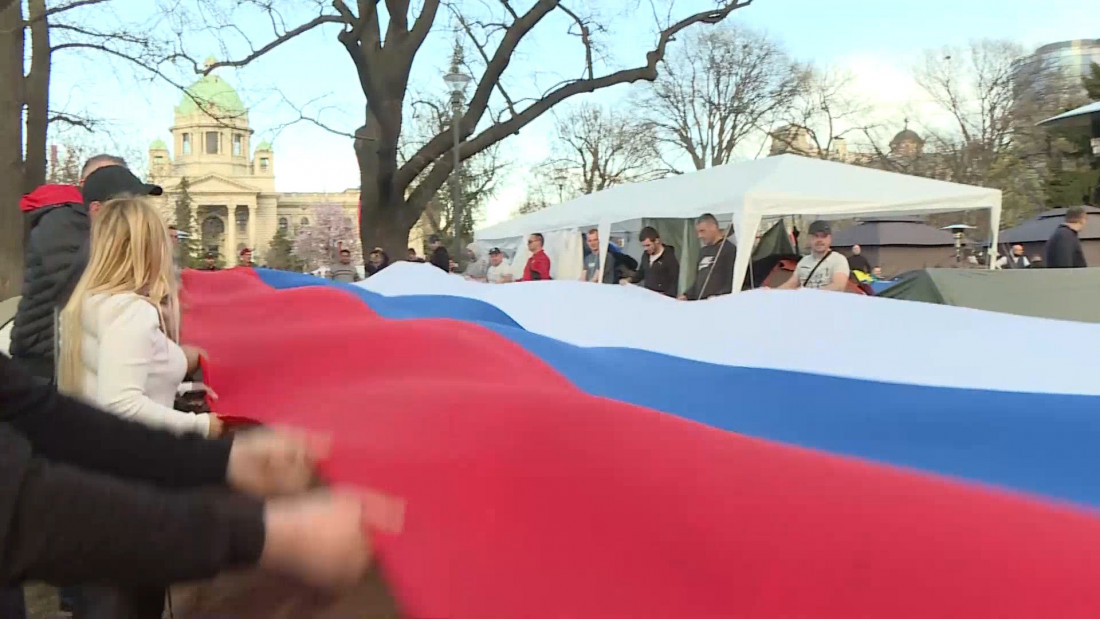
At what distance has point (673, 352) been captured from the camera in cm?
369

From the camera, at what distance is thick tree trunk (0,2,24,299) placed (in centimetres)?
842

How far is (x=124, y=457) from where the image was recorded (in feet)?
4.49

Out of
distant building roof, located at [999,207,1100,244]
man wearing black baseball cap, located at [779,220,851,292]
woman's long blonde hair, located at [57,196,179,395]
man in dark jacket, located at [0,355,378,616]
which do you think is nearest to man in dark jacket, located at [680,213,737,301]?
man wearing black baseball cap, located at [779,220,851,292]

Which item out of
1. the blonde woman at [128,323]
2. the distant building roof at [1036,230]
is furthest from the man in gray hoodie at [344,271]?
the distant building roof at [1036,230]

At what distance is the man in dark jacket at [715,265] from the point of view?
26.5ft

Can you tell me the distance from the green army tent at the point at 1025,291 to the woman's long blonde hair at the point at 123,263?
4.92 m

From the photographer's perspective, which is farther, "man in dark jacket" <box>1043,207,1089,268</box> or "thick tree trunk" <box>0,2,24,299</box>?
"thick tree trunk" <box>0,2,24,299</box>

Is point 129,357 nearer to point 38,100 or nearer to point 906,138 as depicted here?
point 38,100

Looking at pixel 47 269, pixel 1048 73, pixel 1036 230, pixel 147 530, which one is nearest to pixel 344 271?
pixel 47 269

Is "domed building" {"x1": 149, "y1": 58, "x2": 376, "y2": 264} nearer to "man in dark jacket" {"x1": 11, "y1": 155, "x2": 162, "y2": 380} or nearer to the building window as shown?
the building window

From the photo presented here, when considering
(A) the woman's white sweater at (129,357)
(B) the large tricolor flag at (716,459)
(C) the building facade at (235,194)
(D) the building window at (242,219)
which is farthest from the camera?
(D) the building window at (242,219)

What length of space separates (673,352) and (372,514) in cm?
267

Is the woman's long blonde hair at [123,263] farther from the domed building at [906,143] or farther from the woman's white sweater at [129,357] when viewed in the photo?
the domed building at [906,143]

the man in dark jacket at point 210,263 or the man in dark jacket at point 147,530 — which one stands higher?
the man in dark jacket at point 147,530
